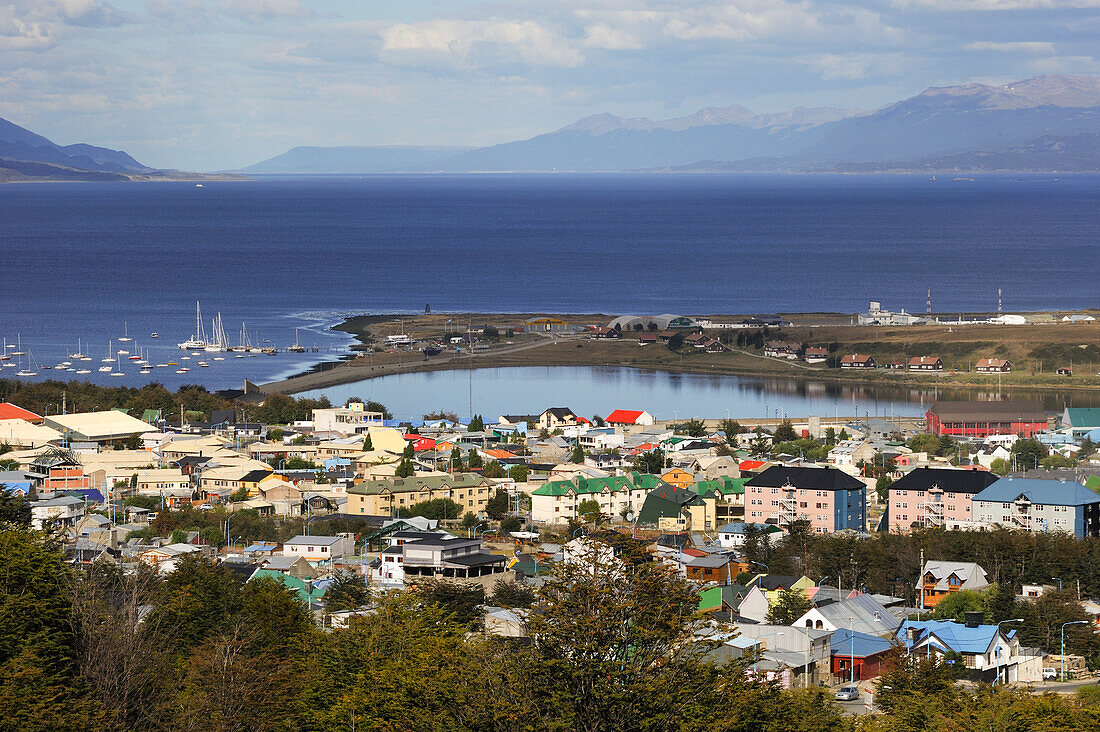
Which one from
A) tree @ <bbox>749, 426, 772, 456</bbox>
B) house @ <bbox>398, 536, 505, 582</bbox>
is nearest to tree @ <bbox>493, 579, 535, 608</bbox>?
house @ <bbox>398, 536, 505, 582</bbox>

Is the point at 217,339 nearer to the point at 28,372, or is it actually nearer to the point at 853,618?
the point at 28,372

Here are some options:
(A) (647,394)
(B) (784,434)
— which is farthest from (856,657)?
(A) (647,394)

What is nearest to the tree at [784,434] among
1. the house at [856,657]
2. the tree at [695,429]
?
the tree at [695,429]

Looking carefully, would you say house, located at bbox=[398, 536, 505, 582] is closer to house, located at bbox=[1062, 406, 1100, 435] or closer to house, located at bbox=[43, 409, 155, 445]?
house, located at bbox=[43, 409, 155, 445]

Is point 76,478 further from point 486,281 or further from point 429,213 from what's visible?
point 429,213

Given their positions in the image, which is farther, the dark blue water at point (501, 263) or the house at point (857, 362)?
the dark blue water at point (501, 263)

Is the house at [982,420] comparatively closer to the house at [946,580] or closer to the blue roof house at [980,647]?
the house at [946,580]

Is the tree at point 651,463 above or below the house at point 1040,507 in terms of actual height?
below
